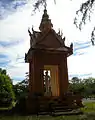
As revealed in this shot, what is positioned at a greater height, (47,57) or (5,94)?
(47,57)

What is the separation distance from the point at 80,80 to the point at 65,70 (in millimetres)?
66048

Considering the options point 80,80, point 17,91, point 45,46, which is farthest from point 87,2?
point 80,80

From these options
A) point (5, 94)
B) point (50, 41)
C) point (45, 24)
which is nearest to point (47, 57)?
point (50, 41)

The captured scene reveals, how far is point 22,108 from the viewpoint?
16422mm

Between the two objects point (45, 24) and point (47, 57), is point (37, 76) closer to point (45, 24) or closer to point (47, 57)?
point (47, 57)

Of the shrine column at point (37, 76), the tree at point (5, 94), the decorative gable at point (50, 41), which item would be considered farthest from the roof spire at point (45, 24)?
the tree at point (5, 94)

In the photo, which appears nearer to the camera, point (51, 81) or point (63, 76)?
point (63, 76)

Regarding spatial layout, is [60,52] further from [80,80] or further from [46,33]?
[80,80]

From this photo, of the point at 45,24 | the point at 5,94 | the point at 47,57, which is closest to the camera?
the point at 47,57

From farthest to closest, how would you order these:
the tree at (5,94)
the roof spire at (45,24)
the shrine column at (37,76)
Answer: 1. the tree at (5,94)
2. the roof spire at (45,24)
3. the shrine column at (37,76)

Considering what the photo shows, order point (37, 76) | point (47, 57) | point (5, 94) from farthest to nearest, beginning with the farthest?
point (5, 94) → point (47, 57) → point (37, 76)

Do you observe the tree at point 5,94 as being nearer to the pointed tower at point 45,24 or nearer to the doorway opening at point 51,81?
the doorway opening at point 51,81

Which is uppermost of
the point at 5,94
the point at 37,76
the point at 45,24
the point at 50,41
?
the point at 45,24

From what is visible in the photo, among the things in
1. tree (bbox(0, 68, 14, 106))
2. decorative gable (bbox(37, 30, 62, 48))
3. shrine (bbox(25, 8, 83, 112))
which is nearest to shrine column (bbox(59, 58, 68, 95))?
shrine (bbox(25, 8, 83, 112))
